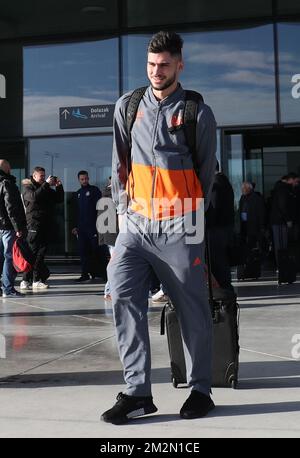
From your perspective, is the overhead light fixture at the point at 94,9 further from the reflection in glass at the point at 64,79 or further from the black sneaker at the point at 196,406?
the black sneaker at the point at 196,406

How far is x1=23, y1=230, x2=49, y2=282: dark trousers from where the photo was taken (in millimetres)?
12352

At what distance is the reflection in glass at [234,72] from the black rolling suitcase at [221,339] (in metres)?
11.0

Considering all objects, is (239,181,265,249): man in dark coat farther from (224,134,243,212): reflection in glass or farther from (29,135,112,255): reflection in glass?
(29,135,112,255): reflection in glass

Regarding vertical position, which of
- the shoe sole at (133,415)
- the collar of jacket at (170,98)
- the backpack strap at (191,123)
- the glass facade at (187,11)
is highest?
the glass facade at (187,11)

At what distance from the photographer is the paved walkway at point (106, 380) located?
405 centimetres

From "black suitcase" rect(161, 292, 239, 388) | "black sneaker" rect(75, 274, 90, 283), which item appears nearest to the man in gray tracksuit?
"black suitcase" rect(161, 292, 239, 388)

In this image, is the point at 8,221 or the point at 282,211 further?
the point at 282,211

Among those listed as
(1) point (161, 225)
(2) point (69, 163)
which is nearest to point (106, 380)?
(1) point (161, 225)

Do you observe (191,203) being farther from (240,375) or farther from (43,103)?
(43,103)

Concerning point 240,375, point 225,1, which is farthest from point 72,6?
point 240,375

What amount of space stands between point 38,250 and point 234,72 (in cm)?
584

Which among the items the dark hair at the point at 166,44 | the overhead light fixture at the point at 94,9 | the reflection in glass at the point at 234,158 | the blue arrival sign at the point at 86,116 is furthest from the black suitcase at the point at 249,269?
the dark hair at the point at 166,44

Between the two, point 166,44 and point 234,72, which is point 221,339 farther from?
point 234,72

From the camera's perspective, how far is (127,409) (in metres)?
4.19
